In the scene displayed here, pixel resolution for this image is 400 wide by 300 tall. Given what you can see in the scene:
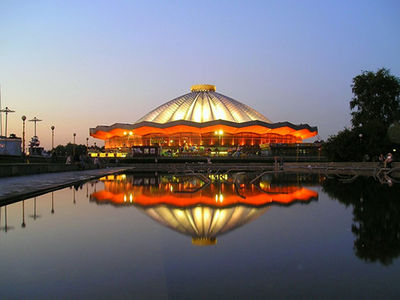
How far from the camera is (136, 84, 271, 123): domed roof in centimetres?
7075

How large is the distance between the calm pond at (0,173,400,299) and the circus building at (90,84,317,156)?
57.3 metres

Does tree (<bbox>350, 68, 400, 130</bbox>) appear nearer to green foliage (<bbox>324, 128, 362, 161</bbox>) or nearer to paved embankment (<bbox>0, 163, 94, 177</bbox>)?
green foliage (<bbox>324, 128, 362, 161</bbox>)

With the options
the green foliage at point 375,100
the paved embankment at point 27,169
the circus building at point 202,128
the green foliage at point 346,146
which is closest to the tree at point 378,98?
the green foliage at point 375,100

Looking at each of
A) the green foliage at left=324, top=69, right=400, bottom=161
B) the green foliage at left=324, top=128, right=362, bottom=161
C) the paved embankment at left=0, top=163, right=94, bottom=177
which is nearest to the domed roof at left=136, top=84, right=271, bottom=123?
the green foliage at left=324, top=69, right=400, bottom=161

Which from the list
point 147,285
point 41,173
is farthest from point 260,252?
point 41,173

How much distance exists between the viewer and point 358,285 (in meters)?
3.23

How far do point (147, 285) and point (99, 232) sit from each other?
2695mm

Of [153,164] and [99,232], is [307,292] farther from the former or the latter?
[153,164]

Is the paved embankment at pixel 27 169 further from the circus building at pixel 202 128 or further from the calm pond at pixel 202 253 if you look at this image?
the circus building at pixel 202 128

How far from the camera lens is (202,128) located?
2562 inches

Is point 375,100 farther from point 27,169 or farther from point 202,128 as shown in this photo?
point 27,169

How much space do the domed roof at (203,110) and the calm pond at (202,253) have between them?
63.1 meters

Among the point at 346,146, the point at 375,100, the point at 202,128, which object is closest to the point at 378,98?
the point at 375,100

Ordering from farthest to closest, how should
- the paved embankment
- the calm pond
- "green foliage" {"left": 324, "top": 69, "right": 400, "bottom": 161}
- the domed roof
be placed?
1. the domed roof
2. "green foliage" {"left": 324, "top": 69, "right": 400, "bottom": 161}
3. the paved embankment
4. the calm pond
